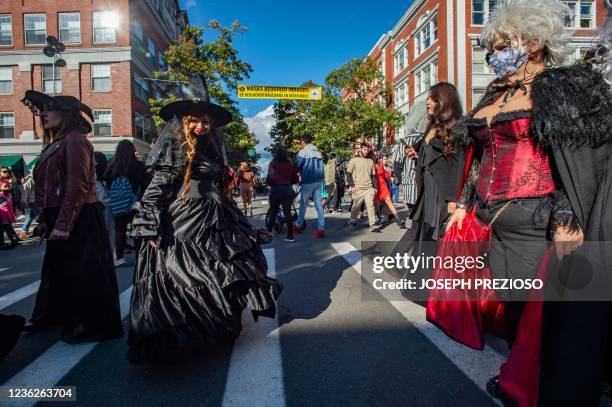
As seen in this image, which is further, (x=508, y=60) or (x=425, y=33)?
(x=425, y=33)

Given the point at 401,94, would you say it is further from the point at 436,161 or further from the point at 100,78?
the point at 436,161

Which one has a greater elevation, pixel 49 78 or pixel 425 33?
pixel 425 33

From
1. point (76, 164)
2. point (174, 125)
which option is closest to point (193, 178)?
point (174, 125)

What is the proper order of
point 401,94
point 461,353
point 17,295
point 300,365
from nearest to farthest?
1. point 300,365
2. point 461,353
3. point 17,295
4. point 401,94

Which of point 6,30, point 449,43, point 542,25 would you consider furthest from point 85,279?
point 449,43

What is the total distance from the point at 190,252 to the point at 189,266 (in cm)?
11

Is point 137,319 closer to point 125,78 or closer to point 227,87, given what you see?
point 227,87

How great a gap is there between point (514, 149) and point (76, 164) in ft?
10.4

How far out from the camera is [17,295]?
4719mm

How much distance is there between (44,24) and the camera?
83.5ft

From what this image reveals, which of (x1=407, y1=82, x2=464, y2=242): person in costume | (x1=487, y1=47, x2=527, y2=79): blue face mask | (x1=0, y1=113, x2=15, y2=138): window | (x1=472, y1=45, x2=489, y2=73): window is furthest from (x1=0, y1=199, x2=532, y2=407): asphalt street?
(x1=472, y1=45, x2=489, y2=73): window

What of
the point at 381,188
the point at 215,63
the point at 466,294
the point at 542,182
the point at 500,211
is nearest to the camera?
the point at 542,182

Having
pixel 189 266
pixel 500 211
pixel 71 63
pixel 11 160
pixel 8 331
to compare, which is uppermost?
pixel 71 63

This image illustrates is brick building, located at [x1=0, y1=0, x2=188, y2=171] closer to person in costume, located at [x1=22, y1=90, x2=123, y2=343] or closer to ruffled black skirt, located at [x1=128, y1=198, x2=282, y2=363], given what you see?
person in costume, located at [x1=22, y1=90, x2=123, y2=343]
